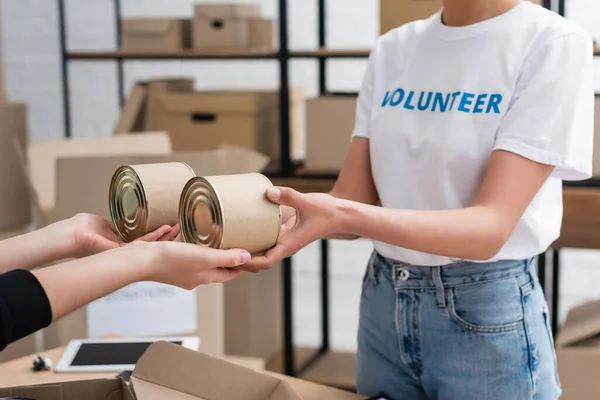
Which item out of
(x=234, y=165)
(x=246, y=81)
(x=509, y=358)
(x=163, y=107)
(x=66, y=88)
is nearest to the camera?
(x=509, y=358)

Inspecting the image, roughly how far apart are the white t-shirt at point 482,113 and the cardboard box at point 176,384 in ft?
1.27

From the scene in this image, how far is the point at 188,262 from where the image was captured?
98 cm

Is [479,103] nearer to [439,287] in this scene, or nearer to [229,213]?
[439,287]

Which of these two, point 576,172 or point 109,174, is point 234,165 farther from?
point 576,172

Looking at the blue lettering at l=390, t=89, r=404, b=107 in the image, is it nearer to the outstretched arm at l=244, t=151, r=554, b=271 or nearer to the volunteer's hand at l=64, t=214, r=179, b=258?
the outstretched arm at l=244, t=151, r=554, b=271

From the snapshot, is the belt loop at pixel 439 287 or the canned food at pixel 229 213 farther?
the belt loop at pixel 439 287

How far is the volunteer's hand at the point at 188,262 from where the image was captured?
0.98 meters

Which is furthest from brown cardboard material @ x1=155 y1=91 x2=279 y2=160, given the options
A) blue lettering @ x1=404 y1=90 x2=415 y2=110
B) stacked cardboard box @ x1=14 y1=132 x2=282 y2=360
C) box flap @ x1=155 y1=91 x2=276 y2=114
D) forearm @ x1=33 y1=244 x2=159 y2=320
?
forearm @ x1=33 y1=244 x2=159 y2=320

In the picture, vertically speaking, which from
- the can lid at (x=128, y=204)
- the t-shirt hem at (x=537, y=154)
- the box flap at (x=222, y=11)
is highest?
the box flap at (x=222, y=11)

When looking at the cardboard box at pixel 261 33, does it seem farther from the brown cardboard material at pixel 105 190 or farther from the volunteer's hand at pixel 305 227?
the volunteer's hand at pixel 305 227

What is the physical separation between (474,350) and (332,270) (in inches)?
117

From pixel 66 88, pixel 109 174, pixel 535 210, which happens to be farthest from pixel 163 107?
pixel 535 210

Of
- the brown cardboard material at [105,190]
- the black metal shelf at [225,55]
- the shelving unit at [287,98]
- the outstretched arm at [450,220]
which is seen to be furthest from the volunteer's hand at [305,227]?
the black metal shelf at [225,55]

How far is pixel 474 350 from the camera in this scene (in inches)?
48.0
